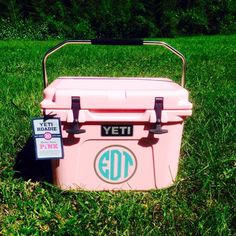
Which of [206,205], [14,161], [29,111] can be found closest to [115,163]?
[206,205]

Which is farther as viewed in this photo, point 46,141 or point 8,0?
point 8,0

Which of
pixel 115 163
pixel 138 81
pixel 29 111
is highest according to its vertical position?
pixel 138 81

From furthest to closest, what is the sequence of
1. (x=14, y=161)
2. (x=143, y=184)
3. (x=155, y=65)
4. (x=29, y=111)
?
1. (x=155, y=65)
2. (x=29, y=111)
3. (x=14, y=161)
4. (x=143, y=184)

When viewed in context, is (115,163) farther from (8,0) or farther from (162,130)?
(8,0)

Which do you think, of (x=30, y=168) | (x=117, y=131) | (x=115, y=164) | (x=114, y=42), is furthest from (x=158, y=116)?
(x=30, y=168)

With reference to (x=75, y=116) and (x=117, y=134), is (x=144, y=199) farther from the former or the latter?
(x=75, y=116)

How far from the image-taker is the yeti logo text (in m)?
1.90

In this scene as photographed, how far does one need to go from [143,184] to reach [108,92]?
498 millimetres

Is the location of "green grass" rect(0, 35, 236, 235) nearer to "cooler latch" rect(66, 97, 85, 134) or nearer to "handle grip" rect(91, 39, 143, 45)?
"cooler latch" rect(66, 97, 85, 134)

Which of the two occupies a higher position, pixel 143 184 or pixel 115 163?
pixel 115 163

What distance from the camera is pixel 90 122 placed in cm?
184

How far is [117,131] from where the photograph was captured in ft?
6.09

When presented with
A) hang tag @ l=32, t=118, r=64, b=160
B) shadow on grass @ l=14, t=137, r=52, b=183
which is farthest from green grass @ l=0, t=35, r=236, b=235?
hang tag @ l=32, t=118, r=64, b=160

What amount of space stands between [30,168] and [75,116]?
656 millimetres
